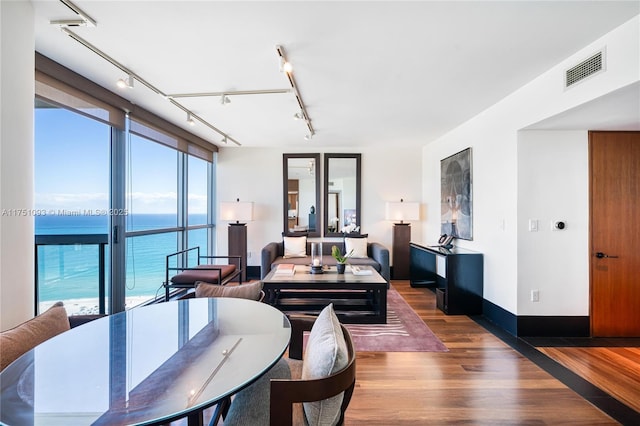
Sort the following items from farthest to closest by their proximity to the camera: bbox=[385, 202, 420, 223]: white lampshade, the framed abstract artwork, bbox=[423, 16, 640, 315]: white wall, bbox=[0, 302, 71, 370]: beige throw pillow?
bbox=[385, 202, 420, 223]: white lampshade < the framed abstract artwork < bbox=[423, 16, 640, 315]: white wall < bbox=[0, 302, 71, 370]: beige throw pillow

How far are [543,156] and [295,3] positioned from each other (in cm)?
A: 284

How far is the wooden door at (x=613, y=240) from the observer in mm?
2781

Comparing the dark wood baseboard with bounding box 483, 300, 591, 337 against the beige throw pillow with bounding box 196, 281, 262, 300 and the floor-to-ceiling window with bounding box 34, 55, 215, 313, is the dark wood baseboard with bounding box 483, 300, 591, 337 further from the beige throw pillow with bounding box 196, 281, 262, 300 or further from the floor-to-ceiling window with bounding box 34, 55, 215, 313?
the floor-to-ceiling window with bounding box 34, 55, 215, 313

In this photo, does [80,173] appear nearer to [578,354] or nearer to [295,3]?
[295,3]

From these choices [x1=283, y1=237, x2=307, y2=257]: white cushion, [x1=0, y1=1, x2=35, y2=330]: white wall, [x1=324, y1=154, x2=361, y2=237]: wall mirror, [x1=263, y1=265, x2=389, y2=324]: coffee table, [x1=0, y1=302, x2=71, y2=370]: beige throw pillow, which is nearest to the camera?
Result: [x1=0, y1=302, x2=71, y2=370]: beige throw pillow

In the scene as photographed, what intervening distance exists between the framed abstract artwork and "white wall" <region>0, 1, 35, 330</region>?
14.3 feet

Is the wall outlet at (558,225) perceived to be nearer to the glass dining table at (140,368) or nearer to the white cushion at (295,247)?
the glass dining table at (140,368)

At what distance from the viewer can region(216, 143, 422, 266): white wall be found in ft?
17.8

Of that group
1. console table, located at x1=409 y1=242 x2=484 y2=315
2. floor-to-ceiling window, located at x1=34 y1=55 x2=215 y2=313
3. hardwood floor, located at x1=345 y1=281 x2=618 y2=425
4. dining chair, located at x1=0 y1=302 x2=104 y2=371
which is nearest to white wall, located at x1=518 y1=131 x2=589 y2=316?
console table, located at x1=409 y1=242 x2=484 y2=315

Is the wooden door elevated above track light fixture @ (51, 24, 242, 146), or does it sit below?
below

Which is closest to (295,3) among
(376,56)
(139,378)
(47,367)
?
(376,56)

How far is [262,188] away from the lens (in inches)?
214

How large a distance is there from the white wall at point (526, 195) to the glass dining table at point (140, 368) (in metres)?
2.70

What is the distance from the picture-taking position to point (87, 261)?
2965 mm
